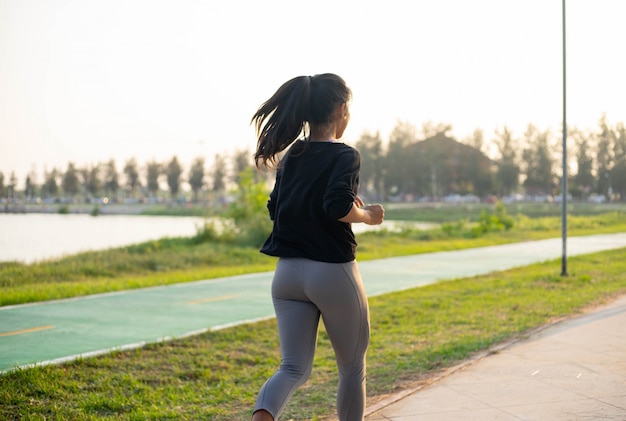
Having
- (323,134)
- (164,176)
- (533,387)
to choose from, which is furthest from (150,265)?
(164,176)

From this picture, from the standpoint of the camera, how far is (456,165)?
93.9 meters

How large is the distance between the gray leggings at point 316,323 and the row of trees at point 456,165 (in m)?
67.1

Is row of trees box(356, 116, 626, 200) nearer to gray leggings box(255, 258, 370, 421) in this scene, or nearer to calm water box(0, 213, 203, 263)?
calm water box(0, 213, 203, 263)

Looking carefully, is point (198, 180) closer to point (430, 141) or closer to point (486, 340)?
point (430, 141)

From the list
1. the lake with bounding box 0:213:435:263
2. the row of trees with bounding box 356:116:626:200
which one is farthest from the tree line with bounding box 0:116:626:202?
the lake with bounding box 0:213:435:263

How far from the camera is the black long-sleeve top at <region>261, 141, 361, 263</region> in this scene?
3018 mm

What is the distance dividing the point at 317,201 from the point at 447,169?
93596 millimetres

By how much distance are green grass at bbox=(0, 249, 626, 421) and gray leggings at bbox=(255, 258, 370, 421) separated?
178 cm

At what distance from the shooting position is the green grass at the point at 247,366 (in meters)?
5.13

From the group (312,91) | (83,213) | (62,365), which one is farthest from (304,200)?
(83,213)

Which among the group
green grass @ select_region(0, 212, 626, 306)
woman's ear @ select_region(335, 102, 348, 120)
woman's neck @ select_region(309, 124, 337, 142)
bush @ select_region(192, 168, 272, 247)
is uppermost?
woman's ear @ select_region(335, 102, 348, 120)

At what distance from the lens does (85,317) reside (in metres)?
9.21

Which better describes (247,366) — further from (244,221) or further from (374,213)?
(244,221)

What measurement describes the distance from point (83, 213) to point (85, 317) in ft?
112
